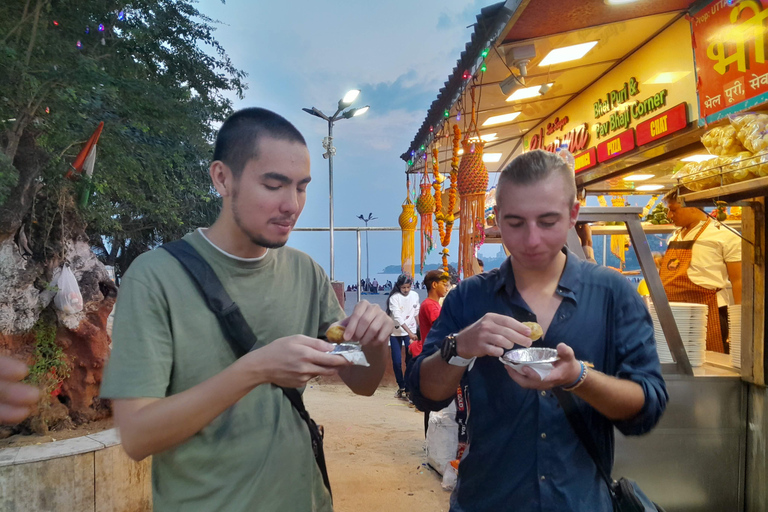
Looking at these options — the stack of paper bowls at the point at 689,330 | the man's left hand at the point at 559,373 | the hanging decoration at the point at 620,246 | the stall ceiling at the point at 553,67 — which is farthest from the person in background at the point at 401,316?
the man's left hand at the point at 559,373

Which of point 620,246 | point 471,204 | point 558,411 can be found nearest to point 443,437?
point 471,204

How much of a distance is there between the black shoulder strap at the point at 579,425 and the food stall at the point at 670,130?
62.3 inches

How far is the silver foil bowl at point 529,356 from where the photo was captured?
4.40 ft

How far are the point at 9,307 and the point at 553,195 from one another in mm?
5203

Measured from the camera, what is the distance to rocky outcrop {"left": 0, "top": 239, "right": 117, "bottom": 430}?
4.58 meters

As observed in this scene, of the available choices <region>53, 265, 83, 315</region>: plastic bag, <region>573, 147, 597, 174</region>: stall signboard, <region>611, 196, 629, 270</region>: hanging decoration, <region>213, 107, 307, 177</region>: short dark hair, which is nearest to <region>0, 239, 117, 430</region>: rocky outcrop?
<region>53, 265, 83, 315</region>: plastic bag

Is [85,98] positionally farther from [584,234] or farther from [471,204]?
[584,234]

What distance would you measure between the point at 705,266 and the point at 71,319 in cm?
591

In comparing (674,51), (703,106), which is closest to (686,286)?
(703,106)

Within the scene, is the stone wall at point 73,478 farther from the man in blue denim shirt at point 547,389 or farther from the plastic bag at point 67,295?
the man in blue denim shirt at point 547,389

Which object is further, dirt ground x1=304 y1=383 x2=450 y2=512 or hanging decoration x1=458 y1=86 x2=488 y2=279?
hanging decoration x1=458 y1=86 x2=488 y2=279

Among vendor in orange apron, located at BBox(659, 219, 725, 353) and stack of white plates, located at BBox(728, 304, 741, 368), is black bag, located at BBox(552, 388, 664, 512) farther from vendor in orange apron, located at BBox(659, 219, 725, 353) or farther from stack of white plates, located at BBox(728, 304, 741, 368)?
vendor in orange apron, located at BBox(659, 219, 725, 353)

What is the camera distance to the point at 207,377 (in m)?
1.37

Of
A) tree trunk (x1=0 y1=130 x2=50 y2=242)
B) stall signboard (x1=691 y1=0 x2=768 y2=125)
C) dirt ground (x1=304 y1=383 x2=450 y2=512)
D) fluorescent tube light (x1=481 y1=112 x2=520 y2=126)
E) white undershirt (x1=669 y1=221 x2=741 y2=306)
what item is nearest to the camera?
stall signboard (x1=691 y1=0 x2=768 y2=125)
